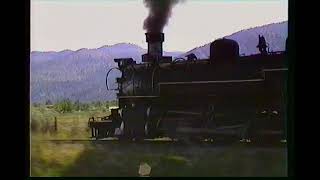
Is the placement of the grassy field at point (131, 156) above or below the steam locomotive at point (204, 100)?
below

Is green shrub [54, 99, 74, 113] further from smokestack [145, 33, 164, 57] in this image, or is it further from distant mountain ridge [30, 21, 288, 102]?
smokestack [145, 33, 164, 57]

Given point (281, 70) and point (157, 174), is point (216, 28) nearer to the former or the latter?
point (281, 70)

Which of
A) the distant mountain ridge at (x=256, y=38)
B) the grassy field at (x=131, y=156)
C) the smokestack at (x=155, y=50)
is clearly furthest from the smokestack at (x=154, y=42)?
the grassy field at (x=131, y=156)

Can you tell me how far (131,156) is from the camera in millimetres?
3297

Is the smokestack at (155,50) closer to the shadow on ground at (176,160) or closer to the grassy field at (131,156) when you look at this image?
the grassy field at (131,156)

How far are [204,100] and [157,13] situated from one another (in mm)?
649

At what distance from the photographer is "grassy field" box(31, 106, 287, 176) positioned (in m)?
3.20

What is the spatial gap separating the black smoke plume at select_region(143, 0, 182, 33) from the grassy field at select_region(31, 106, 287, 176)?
65 cm

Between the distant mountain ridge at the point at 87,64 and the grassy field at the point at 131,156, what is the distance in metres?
0.13

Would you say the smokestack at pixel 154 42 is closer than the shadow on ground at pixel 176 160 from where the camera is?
Yes

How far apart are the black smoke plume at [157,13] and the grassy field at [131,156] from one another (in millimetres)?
647

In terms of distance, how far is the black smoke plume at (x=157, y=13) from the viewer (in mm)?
3186

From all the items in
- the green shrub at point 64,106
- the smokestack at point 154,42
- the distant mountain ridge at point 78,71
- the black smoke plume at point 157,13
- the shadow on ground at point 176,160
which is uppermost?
the black smoke plume at point 157,13
